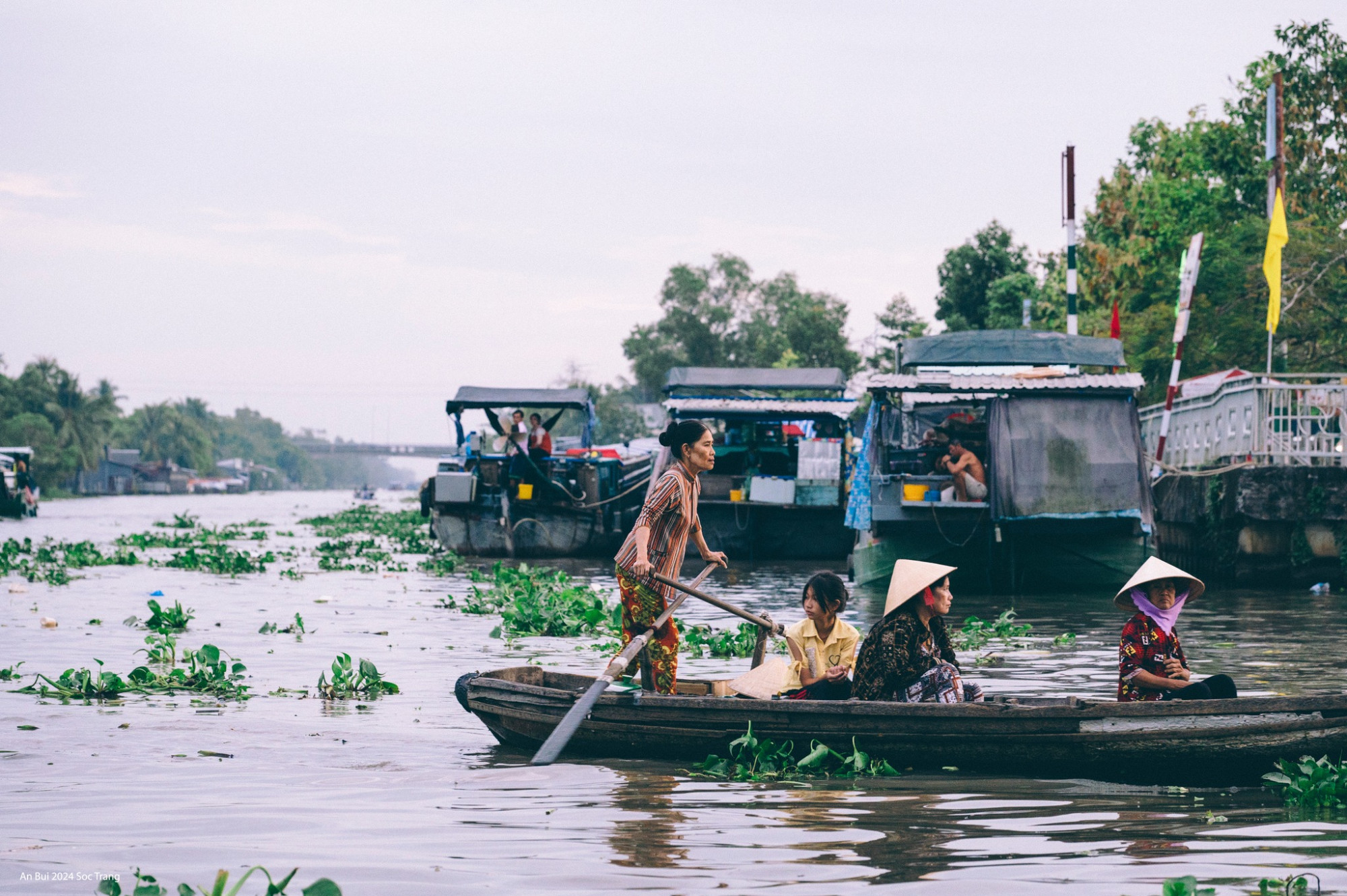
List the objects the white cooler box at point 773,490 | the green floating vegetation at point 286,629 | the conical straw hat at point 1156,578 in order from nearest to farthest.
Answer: the conical straw hat at point 1156,578, the green floating vegetation at point 286,629, the white cooler box at point 773,490

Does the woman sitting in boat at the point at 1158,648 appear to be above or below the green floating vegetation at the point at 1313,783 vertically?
above

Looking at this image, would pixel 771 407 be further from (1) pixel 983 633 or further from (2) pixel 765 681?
(2) pixel 765 681

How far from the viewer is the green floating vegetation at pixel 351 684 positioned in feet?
28.1

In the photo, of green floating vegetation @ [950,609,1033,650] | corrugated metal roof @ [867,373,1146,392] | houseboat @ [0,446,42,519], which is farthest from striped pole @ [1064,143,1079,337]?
houseboat @ [0,446,42,519]

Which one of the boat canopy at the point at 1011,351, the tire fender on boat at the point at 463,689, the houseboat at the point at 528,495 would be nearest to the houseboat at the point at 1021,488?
the boat canopy at the point at 1011,351

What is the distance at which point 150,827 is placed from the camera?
5.21 m

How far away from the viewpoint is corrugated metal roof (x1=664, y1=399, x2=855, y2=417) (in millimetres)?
20938

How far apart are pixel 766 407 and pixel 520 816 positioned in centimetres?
1588

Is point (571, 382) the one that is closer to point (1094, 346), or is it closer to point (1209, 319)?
point (1209, 319)

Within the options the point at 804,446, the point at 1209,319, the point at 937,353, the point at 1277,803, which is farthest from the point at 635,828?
the point at 1209,319

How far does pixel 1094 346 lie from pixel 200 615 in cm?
1121

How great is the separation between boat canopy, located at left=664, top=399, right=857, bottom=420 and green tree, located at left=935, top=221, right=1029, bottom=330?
67.3 ft

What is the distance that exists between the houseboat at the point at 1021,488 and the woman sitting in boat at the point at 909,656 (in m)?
8.65

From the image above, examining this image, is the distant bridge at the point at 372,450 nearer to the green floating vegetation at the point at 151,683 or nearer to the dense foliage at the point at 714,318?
the dense foliage at the point at 714,318
